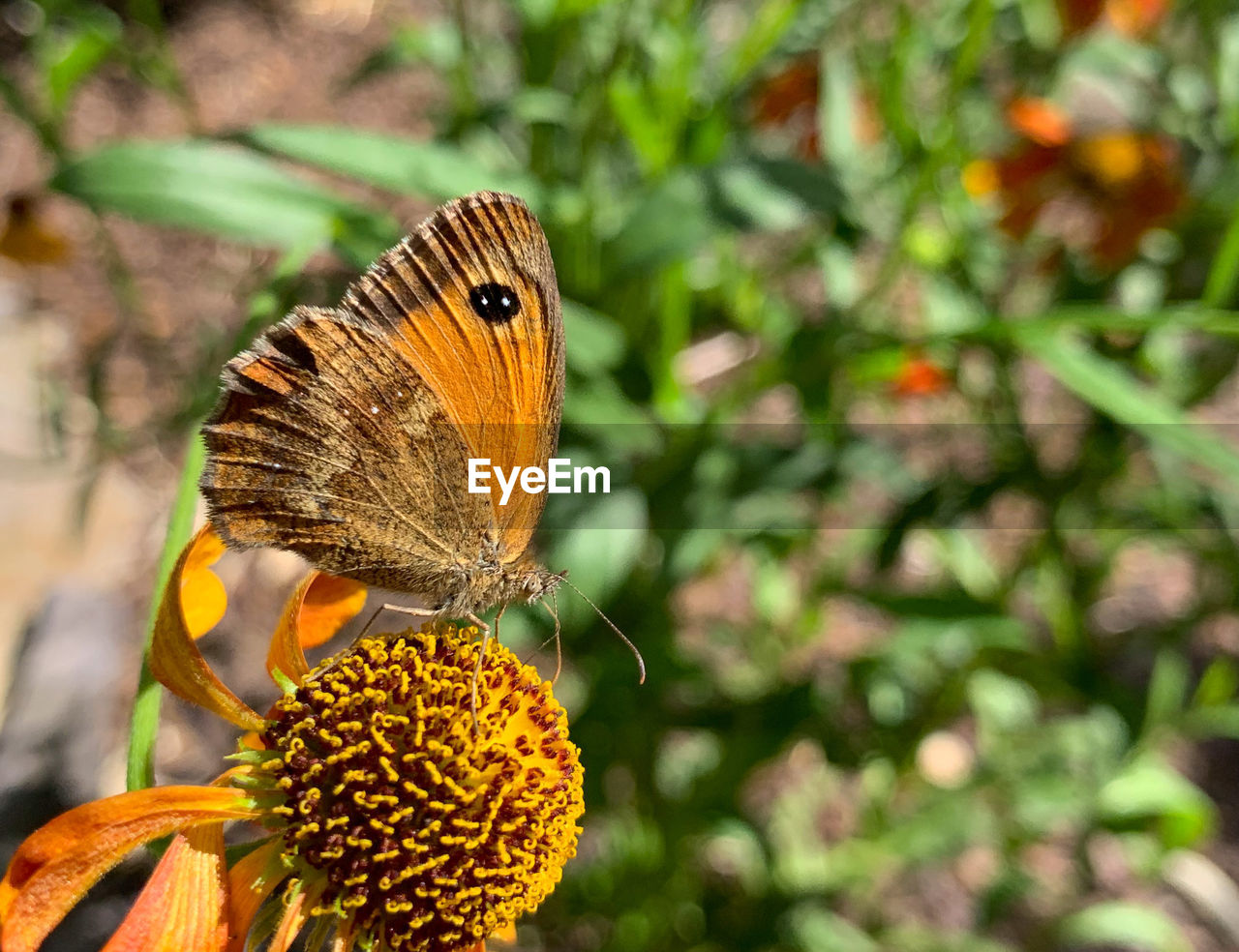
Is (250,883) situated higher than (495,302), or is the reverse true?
(495,302)

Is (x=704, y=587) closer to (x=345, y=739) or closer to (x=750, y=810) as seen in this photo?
(x=750, y=810)

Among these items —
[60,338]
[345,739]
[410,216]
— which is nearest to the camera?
[345,739]

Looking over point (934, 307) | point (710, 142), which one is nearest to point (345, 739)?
point (710, 142)

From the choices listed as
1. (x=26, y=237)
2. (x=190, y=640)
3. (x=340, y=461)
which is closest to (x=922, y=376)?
(x=340, y=461)

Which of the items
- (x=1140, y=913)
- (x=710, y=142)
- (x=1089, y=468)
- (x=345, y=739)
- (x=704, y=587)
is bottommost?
(x=1140, y=913)

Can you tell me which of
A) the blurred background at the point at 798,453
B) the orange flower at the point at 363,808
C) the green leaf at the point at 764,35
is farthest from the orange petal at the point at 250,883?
the green leaf at the point at 764,35

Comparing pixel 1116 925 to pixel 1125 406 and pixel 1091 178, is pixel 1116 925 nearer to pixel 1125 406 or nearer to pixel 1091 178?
pixel 1125 406

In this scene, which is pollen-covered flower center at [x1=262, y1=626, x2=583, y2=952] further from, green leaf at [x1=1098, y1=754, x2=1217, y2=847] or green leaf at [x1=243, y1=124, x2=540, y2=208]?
green leaf at [x1=1098, y1=754, x2=1217, y2=847]
